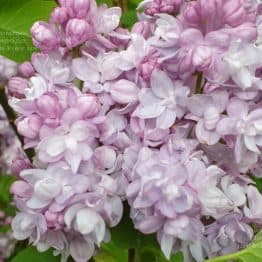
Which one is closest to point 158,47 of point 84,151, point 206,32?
point 206,32

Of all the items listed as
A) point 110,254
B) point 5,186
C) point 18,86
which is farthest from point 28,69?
point 5,186

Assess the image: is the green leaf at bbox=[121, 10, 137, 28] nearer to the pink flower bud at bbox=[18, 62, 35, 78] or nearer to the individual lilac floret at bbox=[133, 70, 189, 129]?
the pink flower bud at bbox=[18, 62, 35, 78]

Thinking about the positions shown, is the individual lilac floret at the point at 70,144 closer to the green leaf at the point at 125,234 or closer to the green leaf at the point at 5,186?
the green leaf at the point at 125,234

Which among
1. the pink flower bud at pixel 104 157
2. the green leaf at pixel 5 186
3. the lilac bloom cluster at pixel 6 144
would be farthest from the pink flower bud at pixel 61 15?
the green leaf at pixel 5 186

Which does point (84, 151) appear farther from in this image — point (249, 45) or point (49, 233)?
point (249, 45)

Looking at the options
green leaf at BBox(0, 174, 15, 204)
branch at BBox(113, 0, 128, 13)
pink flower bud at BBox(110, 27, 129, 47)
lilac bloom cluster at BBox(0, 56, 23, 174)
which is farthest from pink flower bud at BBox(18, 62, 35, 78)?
green leaf at BBox(0, 174, 15, 204)

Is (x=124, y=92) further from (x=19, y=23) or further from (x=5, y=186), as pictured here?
(x=5, y=186)
